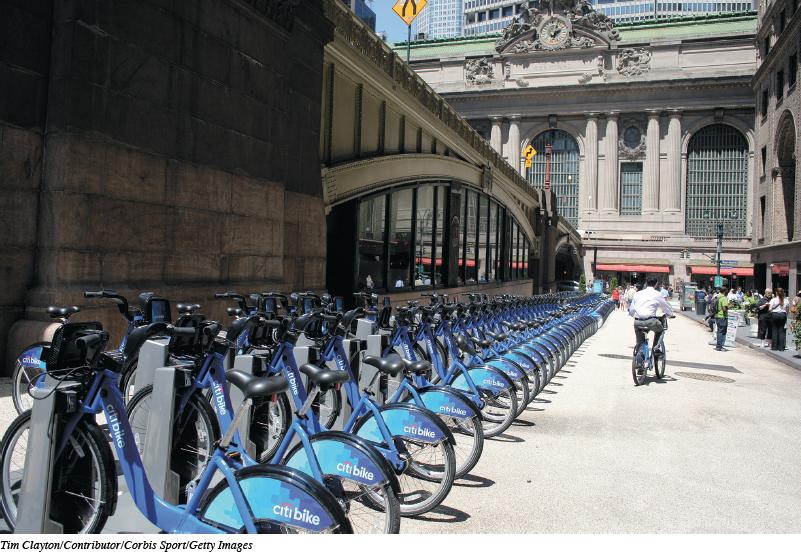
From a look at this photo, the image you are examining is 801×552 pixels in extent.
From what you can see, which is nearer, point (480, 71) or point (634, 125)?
point (634, 125)

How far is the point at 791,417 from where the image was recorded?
28.1ft

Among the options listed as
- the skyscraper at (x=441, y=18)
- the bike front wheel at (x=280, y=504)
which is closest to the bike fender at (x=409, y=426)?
the bike front wheel at (x=280, y=504)

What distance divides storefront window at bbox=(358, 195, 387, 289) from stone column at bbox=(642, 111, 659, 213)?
196 ft

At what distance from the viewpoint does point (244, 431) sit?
174 inches

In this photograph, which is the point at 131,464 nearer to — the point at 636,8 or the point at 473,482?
the point at 473,482

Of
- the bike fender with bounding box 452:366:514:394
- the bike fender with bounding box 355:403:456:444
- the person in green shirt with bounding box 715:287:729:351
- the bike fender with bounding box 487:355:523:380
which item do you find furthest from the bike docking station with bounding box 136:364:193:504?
the person in green shirt with bounding box 715:287:729:351

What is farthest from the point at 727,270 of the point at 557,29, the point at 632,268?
the point at 557,29

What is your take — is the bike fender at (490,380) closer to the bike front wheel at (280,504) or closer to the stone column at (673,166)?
the bike front wheel at (280,504)

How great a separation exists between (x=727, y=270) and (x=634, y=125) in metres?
18.2

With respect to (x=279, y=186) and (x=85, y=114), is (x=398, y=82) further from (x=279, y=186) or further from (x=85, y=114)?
(x=85, y=114)

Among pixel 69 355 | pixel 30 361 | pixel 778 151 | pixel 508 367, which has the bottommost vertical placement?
pixel 508 367

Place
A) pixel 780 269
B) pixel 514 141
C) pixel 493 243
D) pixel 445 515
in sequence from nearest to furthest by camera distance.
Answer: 1. pixel 445 515
2. pixel 493 243
3. pixel 780 269
4. pixel 514 141

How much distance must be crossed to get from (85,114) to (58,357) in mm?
4966

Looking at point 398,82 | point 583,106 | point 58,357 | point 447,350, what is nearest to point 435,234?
point 398,82
